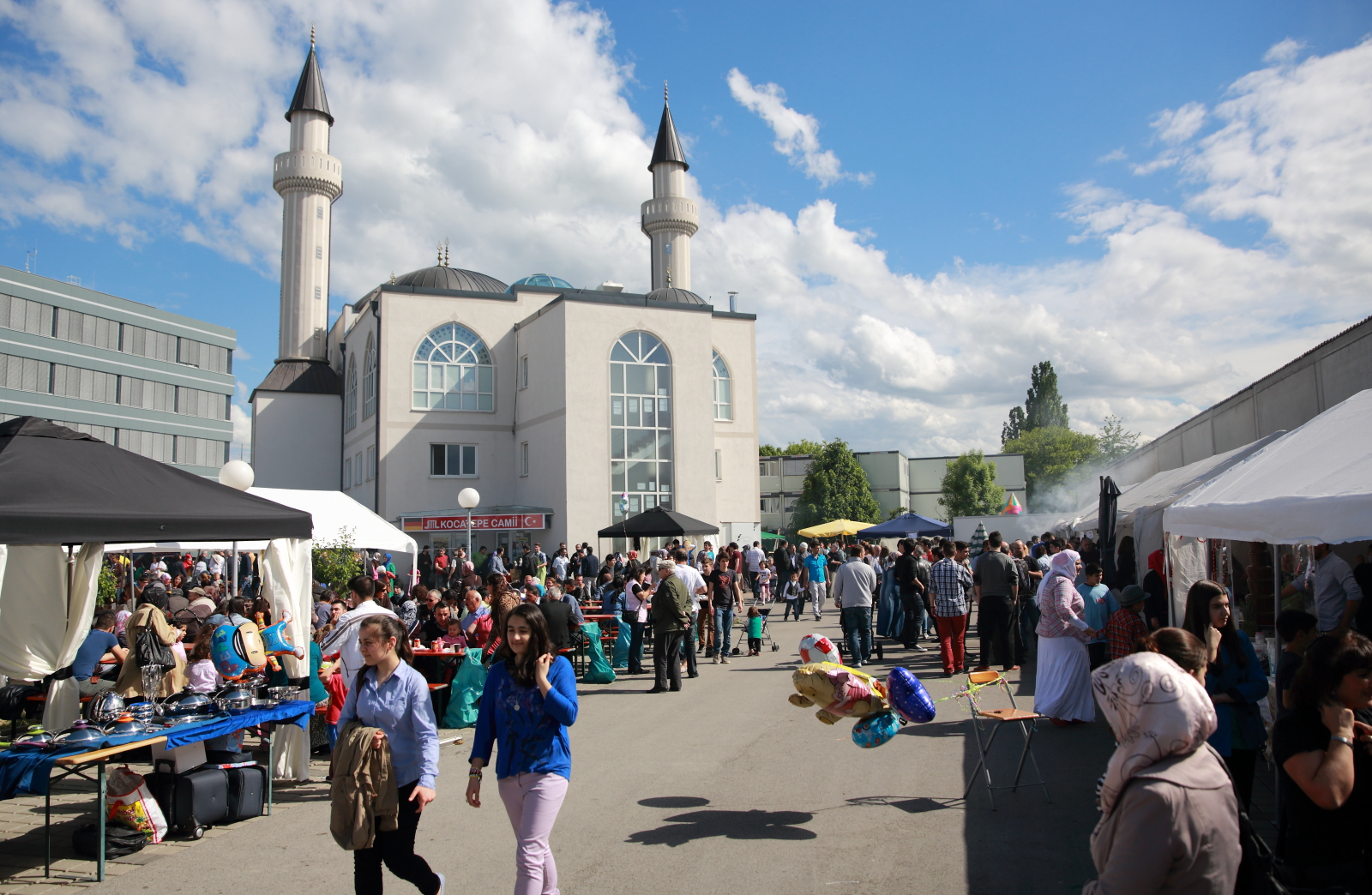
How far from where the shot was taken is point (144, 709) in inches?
241

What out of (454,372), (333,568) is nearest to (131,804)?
(333,568)

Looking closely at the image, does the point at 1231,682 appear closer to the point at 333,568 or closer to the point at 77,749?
the point at 77,749

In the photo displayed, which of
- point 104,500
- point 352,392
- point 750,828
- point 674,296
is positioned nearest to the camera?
point 750,828

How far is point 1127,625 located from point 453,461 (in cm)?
3281

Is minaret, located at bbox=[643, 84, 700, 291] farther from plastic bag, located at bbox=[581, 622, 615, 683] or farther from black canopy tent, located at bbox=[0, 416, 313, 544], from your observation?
black canopy tent, located at bbox=[0, 416, 313, 544]

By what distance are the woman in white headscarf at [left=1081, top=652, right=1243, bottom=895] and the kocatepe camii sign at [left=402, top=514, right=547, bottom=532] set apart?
1268 inches

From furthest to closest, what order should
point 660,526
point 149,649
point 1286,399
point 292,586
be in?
1. point 660,526
2. point 1286,399
3. point 292,586
4. point 149,649

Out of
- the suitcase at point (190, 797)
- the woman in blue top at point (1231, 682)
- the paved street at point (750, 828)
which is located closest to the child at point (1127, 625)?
the paved street at point (750, 828)

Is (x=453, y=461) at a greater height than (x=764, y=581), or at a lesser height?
greater

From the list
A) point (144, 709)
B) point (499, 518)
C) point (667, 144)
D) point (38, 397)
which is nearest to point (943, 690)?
point (144, 709)

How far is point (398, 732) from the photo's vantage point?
414 centimetres

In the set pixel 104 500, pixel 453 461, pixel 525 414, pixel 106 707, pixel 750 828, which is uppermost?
pixel 525 414

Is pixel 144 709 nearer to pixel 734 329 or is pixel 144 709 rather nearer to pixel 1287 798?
pixel 1287 798

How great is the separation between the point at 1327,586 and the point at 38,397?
207 ft
